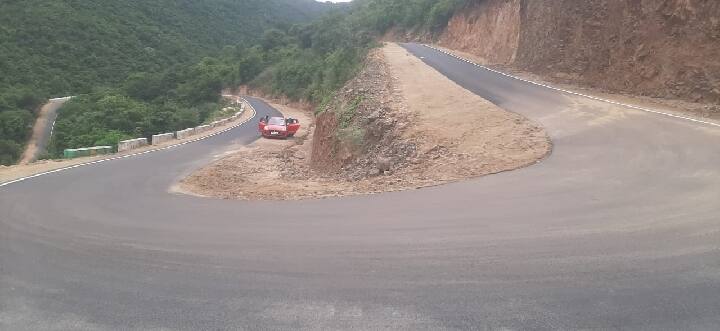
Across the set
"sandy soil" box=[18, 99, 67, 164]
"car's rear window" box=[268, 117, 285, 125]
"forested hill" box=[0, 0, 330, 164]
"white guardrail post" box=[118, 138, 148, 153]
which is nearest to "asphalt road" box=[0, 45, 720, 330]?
"white guardrail post" box=[118, 138, 148, 153]

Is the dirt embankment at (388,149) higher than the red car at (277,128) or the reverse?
higher

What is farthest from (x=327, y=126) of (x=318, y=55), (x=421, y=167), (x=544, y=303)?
(x=318, y=55)

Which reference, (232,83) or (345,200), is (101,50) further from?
(345,200)

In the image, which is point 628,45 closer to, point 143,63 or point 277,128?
point 277,128

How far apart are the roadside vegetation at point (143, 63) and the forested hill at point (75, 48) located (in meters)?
0.14

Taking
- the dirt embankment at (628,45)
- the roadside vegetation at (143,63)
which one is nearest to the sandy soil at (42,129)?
the roadside vegetation at (143,63)

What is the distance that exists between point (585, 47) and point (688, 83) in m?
7.71

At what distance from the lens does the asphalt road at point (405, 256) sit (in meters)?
5.01

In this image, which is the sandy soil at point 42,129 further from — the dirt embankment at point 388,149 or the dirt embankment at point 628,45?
the dirt embankment at point 628,45

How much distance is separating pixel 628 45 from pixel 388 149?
13695mm

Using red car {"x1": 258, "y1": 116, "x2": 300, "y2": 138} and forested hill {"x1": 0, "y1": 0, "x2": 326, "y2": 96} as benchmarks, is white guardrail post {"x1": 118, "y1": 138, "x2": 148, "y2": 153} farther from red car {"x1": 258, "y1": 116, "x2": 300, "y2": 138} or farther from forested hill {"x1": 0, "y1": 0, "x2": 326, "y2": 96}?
forested hill {"x1": 0, "y1": 0, "x2": 326, "y2": 96}

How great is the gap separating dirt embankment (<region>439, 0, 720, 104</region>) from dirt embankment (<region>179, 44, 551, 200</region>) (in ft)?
22.7

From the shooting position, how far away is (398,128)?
54.2ft

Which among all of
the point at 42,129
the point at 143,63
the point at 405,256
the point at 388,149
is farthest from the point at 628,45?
the point at 143,63
